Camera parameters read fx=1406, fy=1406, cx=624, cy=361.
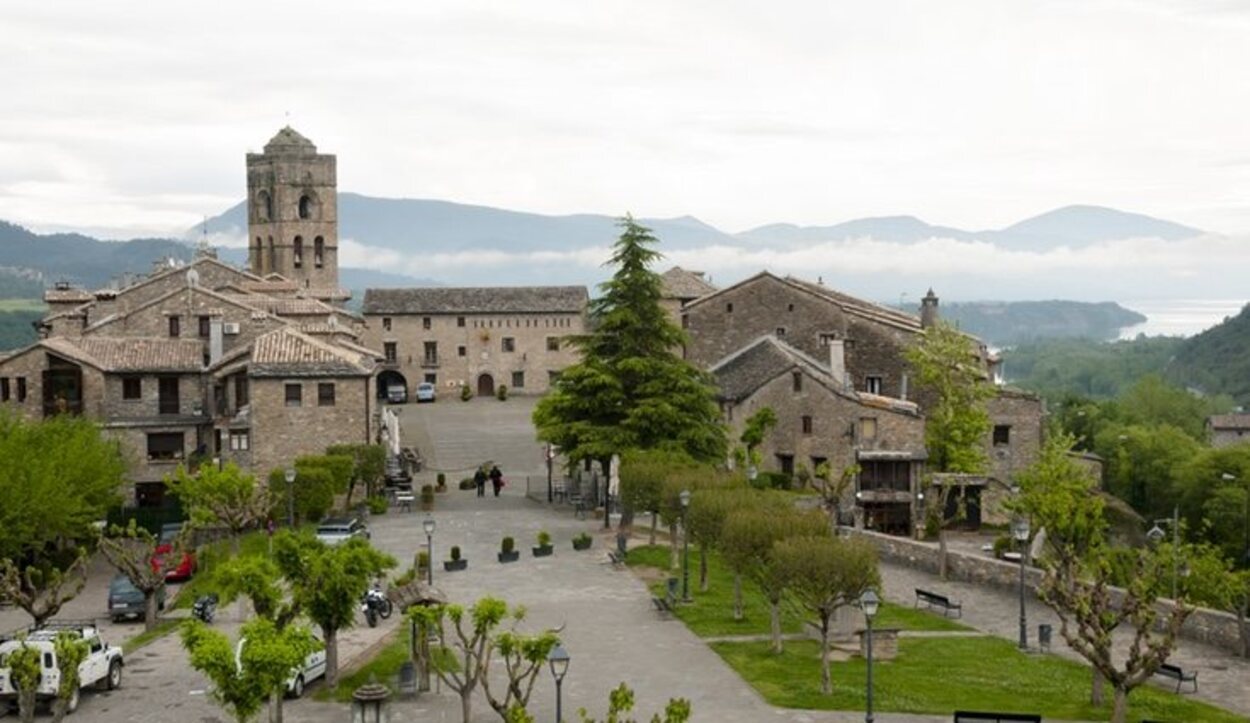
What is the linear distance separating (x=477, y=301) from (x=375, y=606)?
6948cm

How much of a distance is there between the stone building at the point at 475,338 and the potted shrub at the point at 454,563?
5844 centimetres

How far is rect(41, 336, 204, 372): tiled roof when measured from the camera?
6438 cm

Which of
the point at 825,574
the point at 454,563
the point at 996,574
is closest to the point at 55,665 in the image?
the point at 825,574

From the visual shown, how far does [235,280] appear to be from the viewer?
289ft

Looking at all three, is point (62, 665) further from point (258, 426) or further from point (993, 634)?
point (258, 426)

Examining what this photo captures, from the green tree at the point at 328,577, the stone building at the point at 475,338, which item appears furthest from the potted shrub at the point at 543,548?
the stone building at the point at 475,338

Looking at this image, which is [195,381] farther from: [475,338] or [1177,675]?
[1177,675]

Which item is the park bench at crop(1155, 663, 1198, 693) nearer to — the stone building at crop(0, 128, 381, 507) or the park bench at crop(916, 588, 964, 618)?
the park bench at crop(916, 588, 964, 618)

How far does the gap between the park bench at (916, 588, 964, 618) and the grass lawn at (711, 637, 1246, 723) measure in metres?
3.92

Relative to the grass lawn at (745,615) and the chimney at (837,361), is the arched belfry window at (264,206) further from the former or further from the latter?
the grass lawn at (745,615)

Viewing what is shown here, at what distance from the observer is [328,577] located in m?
31.6

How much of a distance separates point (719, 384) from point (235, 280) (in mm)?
34900

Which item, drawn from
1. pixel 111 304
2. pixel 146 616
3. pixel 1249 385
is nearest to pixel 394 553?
pixel 146 616

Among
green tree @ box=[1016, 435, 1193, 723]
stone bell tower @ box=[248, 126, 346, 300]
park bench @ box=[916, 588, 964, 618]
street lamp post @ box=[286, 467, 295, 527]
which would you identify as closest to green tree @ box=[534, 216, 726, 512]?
street lamp post @ box=[286, 467, 295, 527]
